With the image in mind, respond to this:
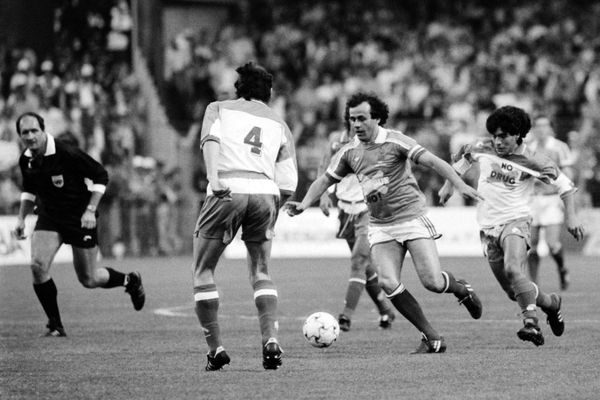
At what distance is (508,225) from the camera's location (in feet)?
37.8

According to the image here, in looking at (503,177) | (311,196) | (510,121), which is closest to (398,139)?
(311,196)

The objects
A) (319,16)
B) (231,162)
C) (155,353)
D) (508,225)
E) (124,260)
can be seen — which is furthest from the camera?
(319,16)

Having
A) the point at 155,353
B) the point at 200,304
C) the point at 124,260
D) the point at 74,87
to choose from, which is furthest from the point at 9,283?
the point at 200,304

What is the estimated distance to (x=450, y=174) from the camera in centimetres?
1011

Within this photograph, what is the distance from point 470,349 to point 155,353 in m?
2.58

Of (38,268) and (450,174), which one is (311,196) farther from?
(38,268)

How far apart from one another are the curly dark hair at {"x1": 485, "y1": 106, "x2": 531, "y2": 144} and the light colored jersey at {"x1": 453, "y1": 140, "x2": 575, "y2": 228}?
1.03ft

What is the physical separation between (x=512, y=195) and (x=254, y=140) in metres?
2.94

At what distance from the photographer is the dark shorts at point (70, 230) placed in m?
12.7

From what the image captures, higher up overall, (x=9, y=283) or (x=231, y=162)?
(x=231, y=162)

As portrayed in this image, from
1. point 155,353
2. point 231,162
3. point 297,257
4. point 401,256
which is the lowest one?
point 297,257

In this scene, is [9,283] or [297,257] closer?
[9,283]

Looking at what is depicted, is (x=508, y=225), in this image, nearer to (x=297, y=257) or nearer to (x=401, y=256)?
(x=401, y=256)

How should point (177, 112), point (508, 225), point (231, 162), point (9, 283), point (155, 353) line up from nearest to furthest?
point (231, 162), point (155, 353), point (508, 225), point (9, 283), point (177, 112)
